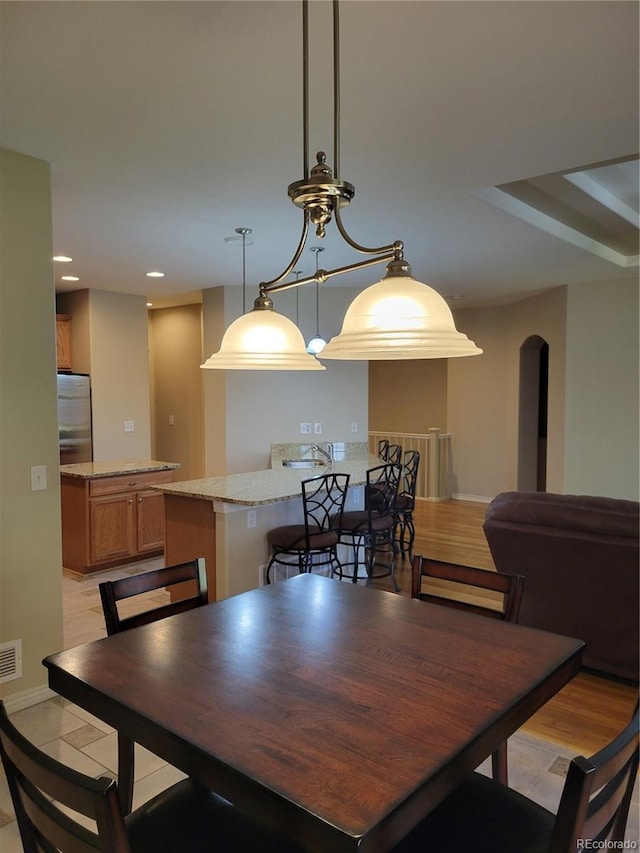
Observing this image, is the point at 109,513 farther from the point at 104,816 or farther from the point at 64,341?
the point at 104,816

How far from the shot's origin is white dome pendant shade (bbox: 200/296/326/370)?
2.20m

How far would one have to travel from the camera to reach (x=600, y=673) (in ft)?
10.7

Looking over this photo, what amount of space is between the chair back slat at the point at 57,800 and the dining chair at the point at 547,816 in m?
0.75

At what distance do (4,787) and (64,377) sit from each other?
13.5 ft

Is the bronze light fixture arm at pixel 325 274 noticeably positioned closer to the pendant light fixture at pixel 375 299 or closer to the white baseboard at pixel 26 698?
the pendant light fixture at pixel 375 299

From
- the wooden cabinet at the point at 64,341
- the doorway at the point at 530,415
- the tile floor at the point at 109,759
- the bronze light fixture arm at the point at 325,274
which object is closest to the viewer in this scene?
the bronze light fixture arm at the point at 325,274

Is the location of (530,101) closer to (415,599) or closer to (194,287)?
(415,599)

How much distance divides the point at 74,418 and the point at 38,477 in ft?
10.3

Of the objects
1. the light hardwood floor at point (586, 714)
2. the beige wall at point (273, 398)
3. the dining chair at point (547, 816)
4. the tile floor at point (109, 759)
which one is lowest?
the light hardwood floor at point (586, 714)

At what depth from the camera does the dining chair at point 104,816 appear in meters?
1.00

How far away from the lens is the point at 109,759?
2.48 meters

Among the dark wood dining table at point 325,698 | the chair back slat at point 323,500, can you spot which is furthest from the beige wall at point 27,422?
the chair back slat at point 323,500

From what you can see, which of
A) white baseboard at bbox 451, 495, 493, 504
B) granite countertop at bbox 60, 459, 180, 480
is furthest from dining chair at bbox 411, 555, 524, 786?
white baseboard at bbox 451, 495, 493, 504

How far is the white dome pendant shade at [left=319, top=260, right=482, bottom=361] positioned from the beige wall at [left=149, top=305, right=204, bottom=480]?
18.3 ft
